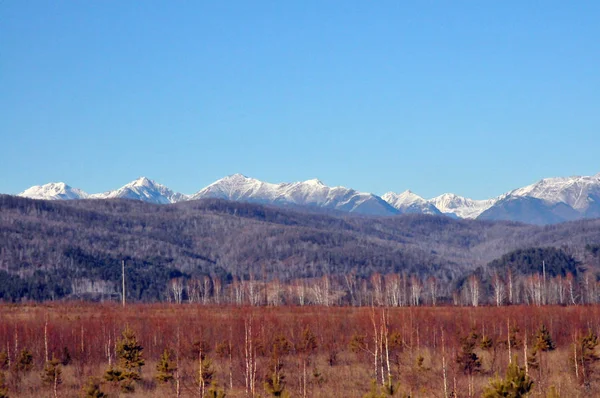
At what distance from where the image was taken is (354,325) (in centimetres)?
6800

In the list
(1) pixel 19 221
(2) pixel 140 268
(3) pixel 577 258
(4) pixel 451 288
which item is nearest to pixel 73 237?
(1) pixel 19 221

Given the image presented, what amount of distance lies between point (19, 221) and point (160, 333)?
129998 mm

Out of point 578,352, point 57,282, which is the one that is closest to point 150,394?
point 578,352

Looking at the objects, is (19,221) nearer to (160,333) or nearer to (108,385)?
(160,333)

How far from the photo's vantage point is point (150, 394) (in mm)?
41031

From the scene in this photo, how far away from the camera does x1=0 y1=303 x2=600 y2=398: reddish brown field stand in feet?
136

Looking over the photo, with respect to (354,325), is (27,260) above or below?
above

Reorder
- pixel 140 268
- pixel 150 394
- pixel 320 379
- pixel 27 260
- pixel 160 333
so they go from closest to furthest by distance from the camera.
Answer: pixel 150 394, pixel 320 379, pixel 160 333, pixel 27 260, pixel 140 268

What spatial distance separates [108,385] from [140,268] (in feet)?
384

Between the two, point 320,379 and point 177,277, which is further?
point 177,277

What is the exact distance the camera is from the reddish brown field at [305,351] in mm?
41500

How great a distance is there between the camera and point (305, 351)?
172 feet

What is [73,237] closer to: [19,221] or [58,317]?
[19,221]

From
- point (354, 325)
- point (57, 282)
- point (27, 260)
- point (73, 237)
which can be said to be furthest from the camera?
point (73, 237)
